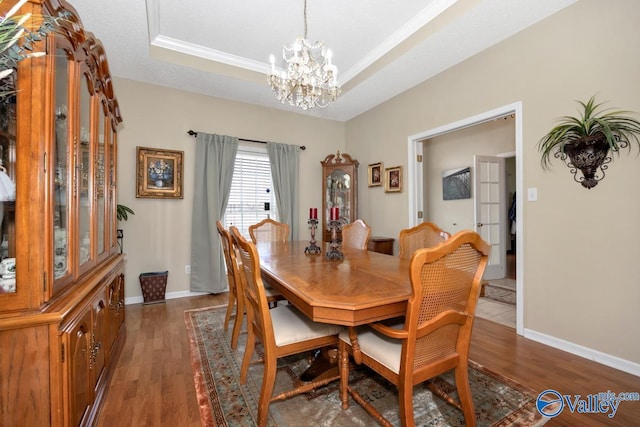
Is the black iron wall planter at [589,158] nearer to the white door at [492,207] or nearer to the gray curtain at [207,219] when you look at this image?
the white door at [492,207]

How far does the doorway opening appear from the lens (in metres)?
2.54

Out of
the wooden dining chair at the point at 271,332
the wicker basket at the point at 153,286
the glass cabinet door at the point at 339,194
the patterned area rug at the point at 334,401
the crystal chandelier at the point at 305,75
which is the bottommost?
the patterned area rug at the point at 334,401

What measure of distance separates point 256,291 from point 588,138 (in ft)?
8.29

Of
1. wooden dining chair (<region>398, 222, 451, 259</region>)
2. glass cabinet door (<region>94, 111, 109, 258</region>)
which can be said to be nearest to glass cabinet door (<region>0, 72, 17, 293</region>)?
glass cabinet door (<region>94, 111, 109, 258</region>)

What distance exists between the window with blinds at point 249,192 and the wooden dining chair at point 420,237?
7.95 ft

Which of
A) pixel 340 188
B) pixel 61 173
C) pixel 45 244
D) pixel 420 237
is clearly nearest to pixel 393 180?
pixel 340 188

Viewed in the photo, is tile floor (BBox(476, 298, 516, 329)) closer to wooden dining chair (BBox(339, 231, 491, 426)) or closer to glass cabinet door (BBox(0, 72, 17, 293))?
wooden dining chair (BBox(339, 231, 491, 426))

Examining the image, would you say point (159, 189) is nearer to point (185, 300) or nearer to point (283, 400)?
point (185, 300)

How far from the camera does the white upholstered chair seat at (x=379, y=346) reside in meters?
1.24

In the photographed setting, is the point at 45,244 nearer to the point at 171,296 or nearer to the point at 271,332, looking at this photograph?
the point at 271,332

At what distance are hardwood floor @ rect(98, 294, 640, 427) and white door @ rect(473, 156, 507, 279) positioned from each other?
2.10m

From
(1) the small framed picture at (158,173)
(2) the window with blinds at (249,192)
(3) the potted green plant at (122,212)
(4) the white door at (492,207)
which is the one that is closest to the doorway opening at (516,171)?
(4) the white door at (492,207)

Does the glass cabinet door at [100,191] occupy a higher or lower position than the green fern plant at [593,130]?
lower

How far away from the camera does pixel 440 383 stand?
1.76 m
